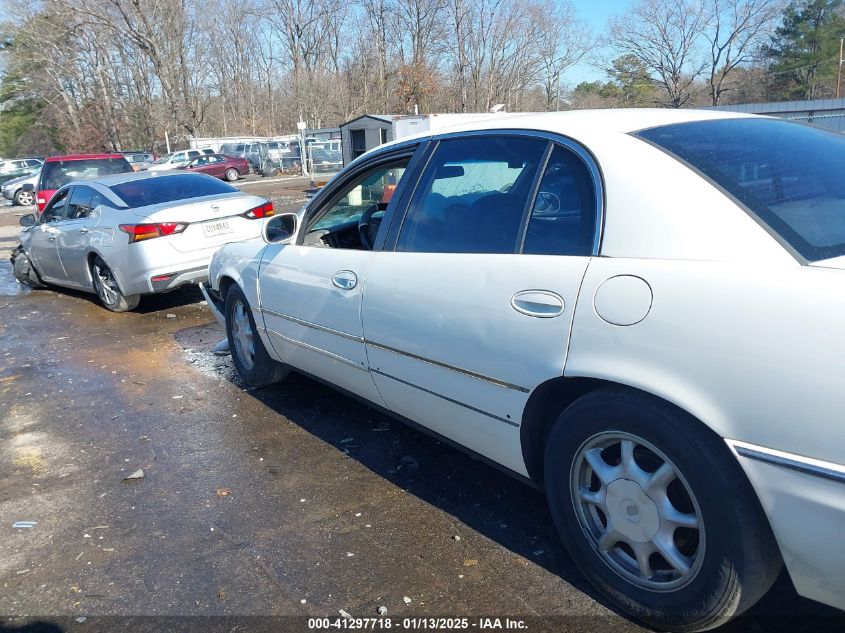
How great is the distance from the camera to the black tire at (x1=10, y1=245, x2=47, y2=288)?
387 inches

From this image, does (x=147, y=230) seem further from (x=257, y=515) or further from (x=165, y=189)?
(x=257, y=515)

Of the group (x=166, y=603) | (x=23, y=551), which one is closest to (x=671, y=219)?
(x=166, y=603)

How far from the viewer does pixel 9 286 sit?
420 inches

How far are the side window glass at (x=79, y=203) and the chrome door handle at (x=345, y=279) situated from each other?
5.72 metres

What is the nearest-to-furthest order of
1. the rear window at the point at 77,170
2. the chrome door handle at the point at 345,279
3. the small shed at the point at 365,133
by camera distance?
the chrome door handle at the point at 345,279 → the rear window at the point at 77,170 → the small shed at the point at 365,133

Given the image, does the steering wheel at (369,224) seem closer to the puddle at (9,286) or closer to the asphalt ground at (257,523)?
the asphalt ground at (257,523)

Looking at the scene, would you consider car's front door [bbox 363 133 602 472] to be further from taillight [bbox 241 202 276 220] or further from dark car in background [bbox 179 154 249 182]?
dark car in background [bbox 179 154 249 182]

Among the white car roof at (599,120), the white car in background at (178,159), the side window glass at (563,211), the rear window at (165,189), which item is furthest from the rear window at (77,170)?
the white car in background at (178,159)

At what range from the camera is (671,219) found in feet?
7.23

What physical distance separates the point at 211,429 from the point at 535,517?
2.36 metres

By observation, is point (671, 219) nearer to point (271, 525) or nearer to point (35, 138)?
point (271, 525)

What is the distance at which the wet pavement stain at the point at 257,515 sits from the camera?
105 inches

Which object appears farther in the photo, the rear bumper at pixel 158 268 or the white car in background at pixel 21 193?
the white car in background at pixel 21 193

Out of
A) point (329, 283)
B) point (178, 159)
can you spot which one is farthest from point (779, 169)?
point (178, 159)
